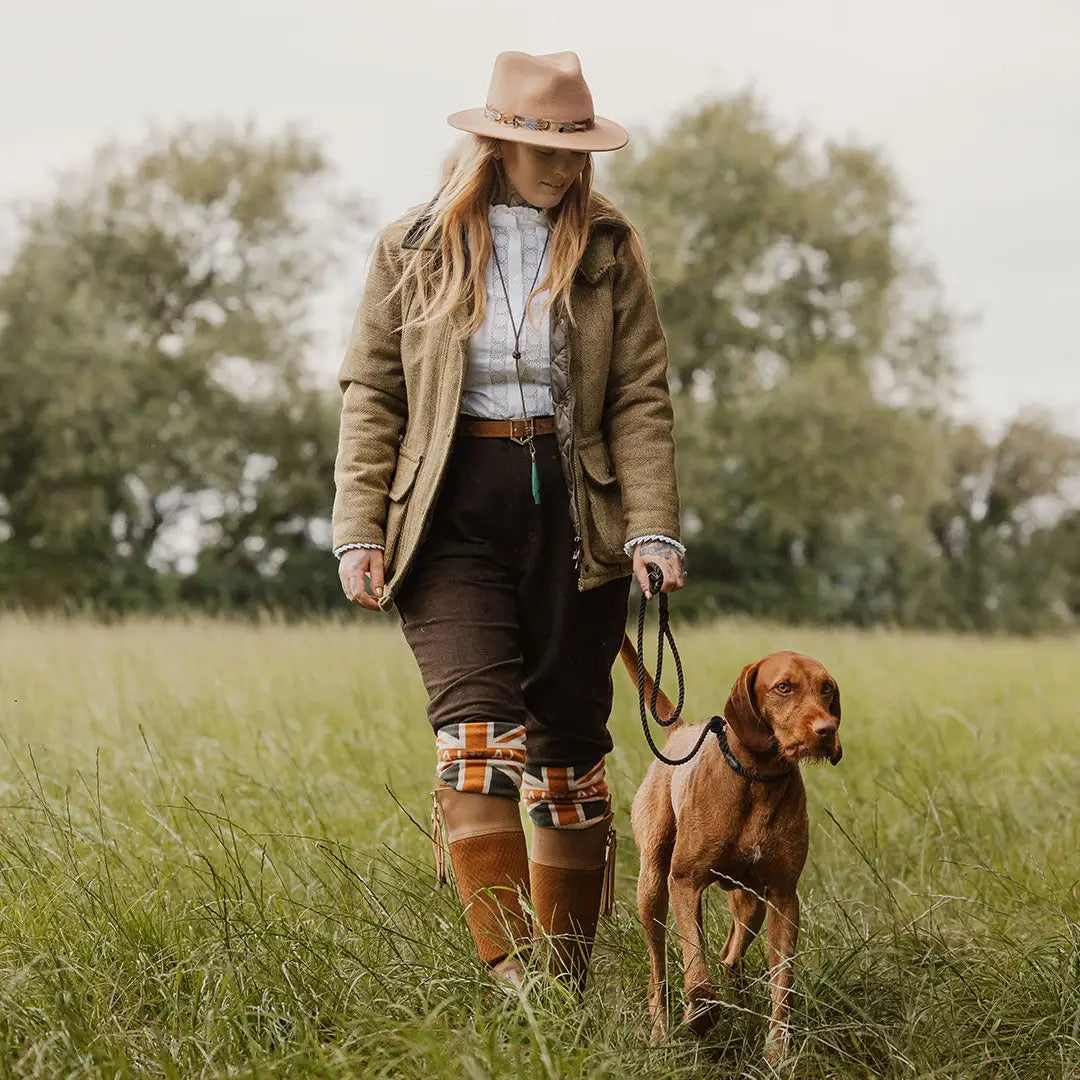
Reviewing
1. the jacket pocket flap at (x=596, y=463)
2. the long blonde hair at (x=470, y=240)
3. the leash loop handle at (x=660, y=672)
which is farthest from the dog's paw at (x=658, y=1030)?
the long blonde hair at (x=470, y=240)

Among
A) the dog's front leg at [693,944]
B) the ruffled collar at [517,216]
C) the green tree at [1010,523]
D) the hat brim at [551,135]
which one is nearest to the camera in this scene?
the dog's front leg at [693,944]

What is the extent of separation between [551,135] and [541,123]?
0.05m

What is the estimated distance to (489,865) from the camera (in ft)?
11.1

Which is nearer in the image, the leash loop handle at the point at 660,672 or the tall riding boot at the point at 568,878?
the leash loop handle at the point at 660,672

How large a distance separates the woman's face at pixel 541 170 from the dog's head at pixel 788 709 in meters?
1.27

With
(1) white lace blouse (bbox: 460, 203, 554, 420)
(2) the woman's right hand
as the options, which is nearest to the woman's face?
(1) white lace blouse (bbox: 460, 203, 554, 420)

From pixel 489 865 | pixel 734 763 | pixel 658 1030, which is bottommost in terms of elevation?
pixel 658 1030

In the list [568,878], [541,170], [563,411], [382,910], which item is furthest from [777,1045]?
[541,170]

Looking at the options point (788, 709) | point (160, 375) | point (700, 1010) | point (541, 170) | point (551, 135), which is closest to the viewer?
point (788, 709)

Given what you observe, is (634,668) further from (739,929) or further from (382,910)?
(382,910)

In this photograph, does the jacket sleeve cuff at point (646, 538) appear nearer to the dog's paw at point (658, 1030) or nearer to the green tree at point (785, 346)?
the dog's paw at point (658, 1030)

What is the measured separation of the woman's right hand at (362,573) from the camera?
11.8 ft

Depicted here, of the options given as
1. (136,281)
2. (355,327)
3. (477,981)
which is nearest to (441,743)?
(477,981)

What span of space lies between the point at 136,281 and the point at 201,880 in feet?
83.2
